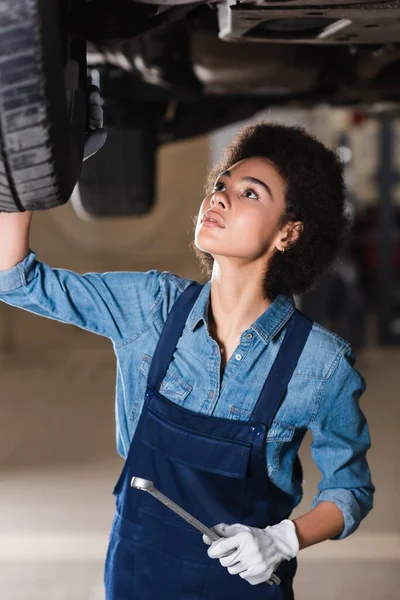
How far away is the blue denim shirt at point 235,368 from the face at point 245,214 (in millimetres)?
105

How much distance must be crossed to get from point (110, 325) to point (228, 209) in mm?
267

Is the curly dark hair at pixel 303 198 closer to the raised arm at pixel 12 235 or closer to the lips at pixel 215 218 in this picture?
the lips at pixel 215 218

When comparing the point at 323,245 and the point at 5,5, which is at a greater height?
the point at 5,5

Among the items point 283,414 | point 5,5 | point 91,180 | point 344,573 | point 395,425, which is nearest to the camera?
point 5,5

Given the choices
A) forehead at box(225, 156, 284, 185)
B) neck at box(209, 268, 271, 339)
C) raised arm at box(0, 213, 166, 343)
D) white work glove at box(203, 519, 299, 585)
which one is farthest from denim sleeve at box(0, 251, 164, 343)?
white work glove at box(203, 519, 299, 585)

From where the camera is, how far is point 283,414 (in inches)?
46.0

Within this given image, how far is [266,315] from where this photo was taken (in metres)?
1.21

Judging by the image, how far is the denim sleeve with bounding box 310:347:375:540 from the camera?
1178mm

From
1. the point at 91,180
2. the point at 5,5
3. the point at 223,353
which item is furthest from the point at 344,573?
the point at 5,5

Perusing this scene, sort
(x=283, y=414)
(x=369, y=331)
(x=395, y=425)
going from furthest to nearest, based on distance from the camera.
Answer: (x=369, y=331)
(x=395, y=425)
(x=283, y=414)

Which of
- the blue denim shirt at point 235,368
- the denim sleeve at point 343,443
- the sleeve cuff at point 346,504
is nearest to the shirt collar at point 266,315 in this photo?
the blue denim shirt at point 235,368

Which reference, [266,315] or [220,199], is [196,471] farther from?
[220,199]

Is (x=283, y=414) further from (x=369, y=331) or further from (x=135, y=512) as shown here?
(x=369, y=331)

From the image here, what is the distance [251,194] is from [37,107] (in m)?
0.39
